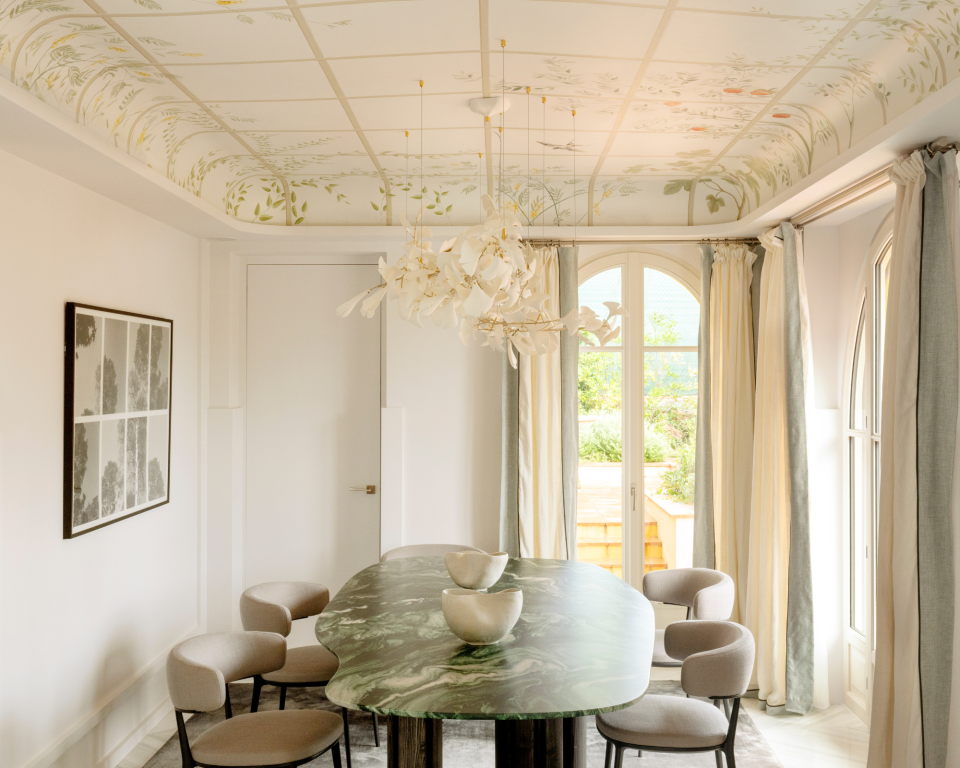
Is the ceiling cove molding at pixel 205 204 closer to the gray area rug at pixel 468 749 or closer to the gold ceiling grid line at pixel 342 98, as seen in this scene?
the gold ceiling grid line at pixel 342 98

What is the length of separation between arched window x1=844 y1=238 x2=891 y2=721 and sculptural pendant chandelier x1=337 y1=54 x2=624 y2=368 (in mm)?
1671

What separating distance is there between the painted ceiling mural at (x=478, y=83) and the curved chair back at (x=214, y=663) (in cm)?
188

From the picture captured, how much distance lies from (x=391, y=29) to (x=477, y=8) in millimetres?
303

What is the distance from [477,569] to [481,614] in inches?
20.5

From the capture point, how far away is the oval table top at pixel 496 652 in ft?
5.92

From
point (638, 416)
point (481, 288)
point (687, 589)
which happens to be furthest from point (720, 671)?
point (638, 416)

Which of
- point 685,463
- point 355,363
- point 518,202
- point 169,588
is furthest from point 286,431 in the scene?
point 685,463

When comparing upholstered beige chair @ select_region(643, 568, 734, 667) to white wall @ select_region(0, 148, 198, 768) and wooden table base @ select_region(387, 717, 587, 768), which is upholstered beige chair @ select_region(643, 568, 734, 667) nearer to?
wooden table base @ select_region(387, 717, 587, 768)

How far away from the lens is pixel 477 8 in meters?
2.15

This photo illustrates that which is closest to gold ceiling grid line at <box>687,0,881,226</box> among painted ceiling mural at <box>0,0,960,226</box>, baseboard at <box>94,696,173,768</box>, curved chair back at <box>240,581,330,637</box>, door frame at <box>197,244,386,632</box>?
painted ceiling mural at <box>0,0,960,226</box>

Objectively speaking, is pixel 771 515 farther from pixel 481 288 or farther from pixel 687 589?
pixel 481 288

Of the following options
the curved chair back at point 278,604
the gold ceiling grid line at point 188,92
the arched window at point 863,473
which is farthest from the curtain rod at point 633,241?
the curved chair back at point 278,604

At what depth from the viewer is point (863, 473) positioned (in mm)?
3617

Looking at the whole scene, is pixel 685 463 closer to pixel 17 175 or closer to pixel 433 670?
pixel 433 670
